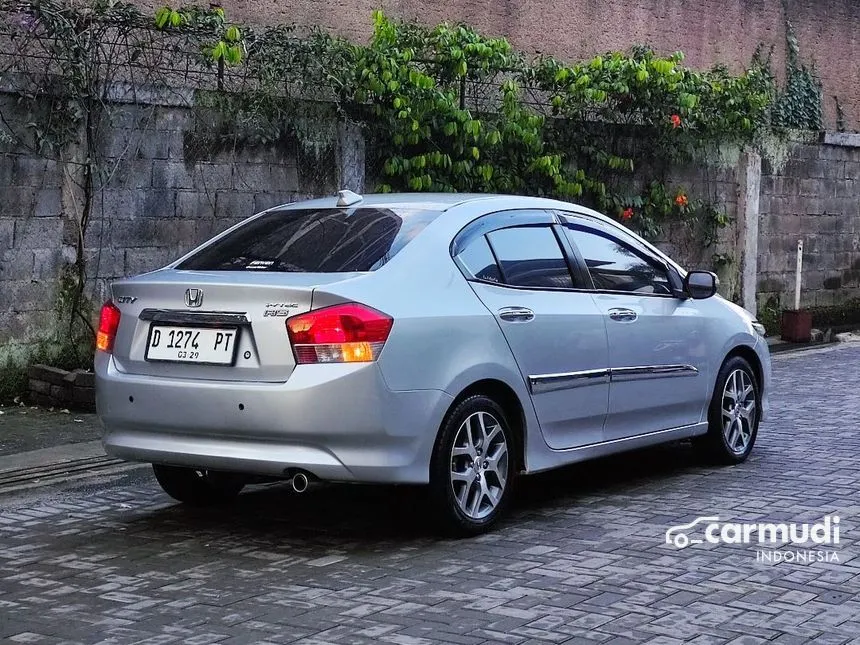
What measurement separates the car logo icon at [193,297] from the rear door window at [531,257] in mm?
1495

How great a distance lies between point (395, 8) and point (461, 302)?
30.7 ft

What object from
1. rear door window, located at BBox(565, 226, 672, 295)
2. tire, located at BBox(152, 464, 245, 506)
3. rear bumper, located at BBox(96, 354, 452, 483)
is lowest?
tire, located at BBox(152, 464, 245, 506)

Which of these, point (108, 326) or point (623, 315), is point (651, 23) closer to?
point (623, 315)

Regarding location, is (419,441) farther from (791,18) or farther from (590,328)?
(791,18)

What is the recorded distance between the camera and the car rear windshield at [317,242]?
6332 mm

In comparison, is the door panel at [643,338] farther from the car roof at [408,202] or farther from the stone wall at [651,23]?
the stone wall at [651,23]

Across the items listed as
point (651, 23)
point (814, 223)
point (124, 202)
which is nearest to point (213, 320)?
point (124, 202)

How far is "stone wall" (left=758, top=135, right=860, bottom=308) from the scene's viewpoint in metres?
17.1

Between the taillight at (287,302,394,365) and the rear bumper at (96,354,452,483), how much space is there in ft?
0.16

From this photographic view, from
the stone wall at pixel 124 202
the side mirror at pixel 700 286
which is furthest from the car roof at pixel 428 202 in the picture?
the stone wall at pixel 124 202

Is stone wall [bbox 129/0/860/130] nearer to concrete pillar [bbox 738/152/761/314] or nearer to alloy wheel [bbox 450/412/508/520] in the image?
concrete pillar [bbox 738/152/761/314]

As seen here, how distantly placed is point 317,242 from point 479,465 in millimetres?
1292

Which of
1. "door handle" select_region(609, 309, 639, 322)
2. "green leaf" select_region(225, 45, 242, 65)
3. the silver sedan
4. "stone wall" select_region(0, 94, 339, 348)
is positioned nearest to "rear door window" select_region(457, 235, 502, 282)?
the silver sedan

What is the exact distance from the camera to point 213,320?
19.9ft
